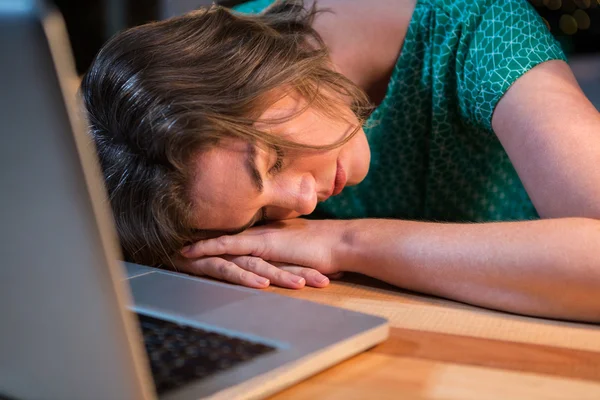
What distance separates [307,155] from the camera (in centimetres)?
91

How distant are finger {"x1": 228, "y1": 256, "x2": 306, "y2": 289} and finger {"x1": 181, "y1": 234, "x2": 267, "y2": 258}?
0.6 inches

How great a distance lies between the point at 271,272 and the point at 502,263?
0.98 feet

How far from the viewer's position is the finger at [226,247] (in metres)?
0.94

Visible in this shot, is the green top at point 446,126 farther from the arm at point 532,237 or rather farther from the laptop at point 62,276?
the laptop at point 62,276

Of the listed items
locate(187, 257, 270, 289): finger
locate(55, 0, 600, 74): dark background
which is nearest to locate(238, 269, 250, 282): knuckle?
locate(187, 257, 270, 289): finger

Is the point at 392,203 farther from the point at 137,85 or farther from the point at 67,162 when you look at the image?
the point at 67,162

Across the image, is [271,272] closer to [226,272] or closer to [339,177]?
[226,272]

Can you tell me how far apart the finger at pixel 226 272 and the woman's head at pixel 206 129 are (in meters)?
0.04

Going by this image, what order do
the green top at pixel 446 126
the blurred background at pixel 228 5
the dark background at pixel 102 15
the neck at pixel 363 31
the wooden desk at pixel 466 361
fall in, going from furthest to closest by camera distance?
the dark background at pixel 102 15 → the blurred background at pixel 228 5 → the neck at pixel 363 31 → the green top at pixel 446 126 → the wooden desk at pixel 466 361

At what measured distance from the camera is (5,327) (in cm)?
43

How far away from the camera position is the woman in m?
0.75

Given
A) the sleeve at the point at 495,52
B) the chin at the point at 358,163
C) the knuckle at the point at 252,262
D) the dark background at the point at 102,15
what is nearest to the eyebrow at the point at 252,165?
the knuckle at the point at 252,262

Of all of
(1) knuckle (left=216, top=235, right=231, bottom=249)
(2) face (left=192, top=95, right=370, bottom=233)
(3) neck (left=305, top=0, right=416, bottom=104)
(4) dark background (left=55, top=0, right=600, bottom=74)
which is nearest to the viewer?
(2) face (left=192, top=95, right=370, bottom=233)

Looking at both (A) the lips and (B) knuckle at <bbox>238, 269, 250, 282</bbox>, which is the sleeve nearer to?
(A) the lips
